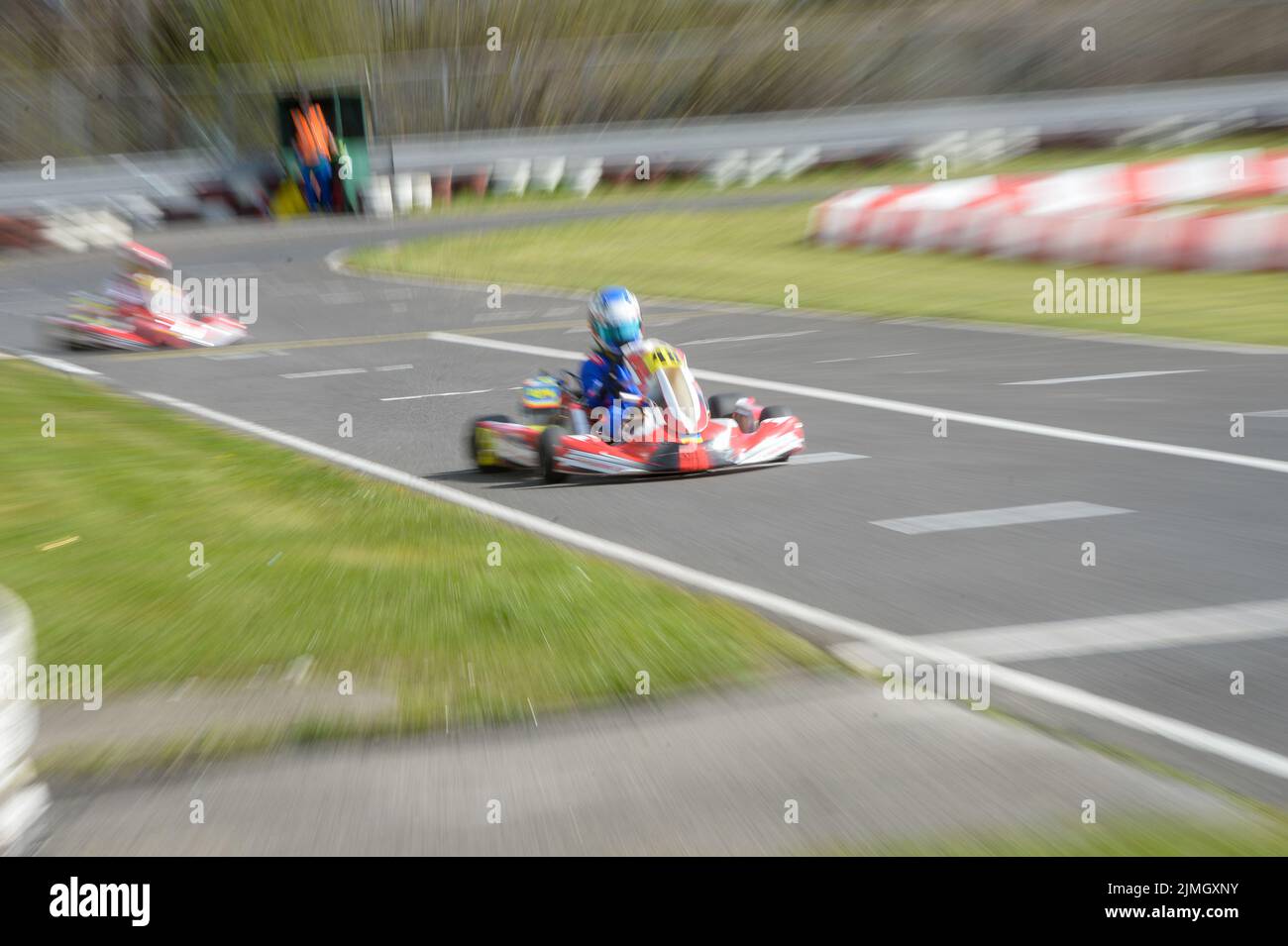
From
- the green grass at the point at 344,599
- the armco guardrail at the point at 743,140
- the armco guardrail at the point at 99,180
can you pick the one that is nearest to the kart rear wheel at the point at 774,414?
the green grass at the point at 344,599

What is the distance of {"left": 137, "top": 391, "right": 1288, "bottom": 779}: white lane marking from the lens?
533 cm

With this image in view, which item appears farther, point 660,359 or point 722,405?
point 722,405

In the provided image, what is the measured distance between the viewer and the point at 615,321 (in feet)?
36.5

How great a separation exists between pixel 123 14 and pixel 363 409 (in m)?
37.9

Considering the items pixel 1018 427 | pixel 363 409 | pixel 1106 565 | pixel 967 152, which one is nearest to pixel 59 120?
pixel 967 152

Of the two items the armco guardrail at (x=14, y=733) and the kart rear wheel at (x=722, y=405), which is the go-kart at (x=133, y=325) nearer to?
the kart rear wheel at (x=722, y=405)

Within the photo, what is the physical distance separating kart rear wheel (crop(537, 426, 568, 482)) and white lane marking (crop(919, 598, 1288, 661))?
465cm

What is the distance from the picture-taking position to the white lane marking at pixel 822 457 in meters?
11.2

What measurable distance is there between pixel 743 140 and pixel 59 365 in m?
23.1

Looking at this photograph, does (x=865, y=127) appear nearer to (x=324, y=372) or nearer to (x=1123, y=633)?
(x=324, y=372)

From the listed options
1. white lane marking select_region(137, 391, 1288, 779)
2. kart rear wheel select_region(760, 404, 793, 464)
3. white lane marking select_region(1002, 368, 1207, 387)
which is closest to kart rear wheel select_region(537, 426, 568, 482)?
white lane marking select_region(137, 391, 1288, 779)

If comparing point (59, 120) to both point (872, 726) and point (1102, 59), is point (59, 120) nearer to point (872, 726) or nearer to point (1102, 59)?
point (1102, 59)

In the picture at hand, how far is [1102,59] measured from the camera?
153 ft

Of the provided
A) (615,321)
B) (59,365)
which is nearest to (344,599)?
(615,321)
